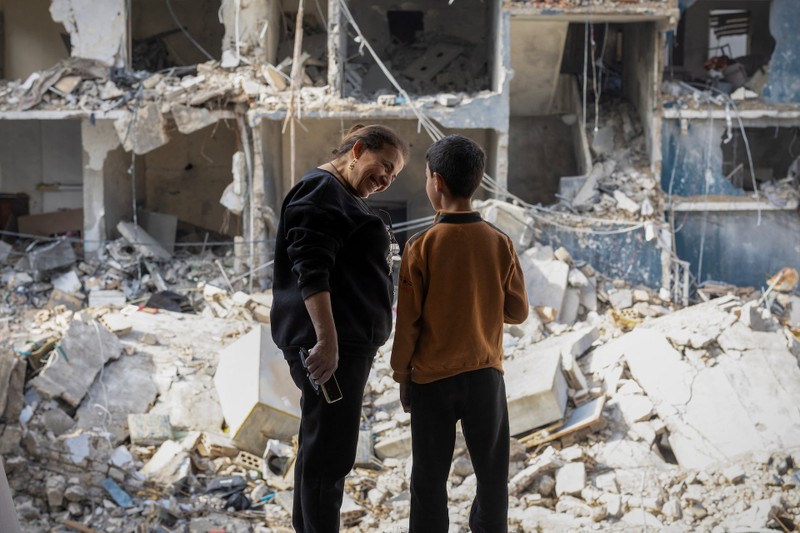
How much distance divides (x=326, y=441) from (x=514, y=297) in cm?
104

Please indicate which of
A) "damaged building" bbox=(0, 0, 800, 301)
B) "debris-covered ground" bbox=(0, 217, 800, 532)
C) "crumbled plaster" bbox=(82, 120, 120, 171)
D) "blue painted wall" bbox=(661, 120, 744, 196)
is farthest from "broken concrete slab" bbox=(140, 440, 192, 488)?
"blue painted wall" bbox=(661, 120, 744, 196)

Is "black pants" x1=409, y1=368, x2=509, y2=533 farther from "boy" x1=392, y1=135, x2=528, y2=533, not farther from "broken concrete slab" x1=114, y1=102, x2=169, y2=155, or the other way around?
"broken concrete slab" x1=114, y1=102, x2=169, y2=155

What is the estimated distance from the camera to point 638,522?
6633 mm

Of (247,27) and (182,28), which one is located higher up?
(182,28)

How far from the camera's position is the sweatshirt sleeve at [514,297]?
12.8ft

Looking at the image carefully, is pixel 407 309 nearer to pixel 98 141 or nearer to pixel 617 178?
pixel 617 178

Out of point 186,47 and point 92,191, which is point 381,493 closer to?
point 92,191

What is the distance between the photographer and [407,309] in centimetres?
377

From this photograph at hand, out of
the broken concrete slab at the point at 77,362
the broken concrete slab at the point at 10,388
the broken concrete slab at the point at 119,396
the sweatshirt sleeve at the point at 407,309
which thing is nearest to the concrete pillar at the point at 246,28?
the broken concrete slab at the point at 77,362

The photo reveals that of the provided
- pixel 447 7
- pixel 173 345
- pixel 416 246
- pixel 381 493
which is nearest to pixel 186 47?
pixel 447 7

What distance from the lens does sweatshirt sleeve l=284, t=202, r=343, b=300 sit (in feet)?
10.9

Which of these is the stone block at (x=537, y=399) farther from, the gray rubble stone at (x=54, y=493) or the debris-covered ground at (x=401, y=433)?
the gray rubble stone at (x=54, y=493)

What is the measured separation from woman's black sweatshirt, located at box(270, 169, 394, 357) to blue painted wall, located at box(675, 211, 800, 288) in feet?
48.7

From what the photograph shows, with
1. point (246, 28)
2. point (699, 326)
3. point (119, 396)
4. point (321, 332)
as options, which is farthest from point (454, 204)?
point (246, 28)
